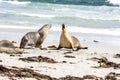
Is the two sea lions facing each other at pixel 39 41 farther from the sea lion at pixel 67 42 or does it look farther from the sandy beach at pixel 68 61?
the sandy beach at pixel 68 61

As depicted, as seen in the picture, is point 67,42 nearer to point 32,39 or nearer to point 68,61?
point 32,39

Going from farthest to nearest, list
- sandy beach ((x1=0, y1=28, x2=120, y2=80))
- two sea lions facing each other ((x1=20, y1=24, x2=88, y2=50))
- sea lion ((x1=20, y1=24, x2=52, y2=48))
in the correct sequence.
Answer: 1. two sea lions facing each other ((x1=20, y1=24, x2=88, y2=50))
2. sea lion ((x1=20, y1=24, x2=52, y2=48))
3. sandy beach ((x1=0, y1=28, x2=120, y2=80))

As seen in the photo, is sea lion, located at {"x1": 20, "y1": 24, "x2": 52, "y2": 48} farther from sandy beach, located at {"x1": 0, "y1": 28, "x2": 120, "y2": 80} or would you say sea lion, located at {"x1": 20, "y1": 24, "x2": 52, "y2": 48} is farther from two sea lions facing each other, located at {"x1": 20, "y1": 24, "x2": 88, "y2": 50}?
sandy beach, located at {"x1": 0, "y1": 28, "x2": 120, "y2": 80}

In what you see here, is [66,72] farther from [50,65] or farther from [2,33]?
[2,33]

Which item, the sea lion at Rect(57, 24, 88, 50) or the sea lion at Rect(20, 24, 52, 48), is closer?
the sea lion at Rect(20, 24, 52, 48)

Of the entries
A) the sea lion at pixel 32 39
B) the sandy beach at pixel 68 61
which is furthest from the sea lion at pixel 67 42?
the sea lion at pixel 32 39

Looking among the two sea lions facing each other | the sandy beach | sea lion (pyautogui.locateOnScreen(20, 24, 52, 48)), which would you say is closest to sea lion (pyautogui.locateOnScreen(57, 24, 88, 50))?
the two sea lions facing each other

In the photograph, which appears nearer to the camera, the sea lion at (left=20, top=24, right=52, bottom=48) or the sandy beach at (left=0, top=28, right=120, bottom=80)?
the sandy beach at (left=0, top=28, right=120, bottom=80)

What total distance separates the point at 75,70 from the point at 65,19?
15351mm

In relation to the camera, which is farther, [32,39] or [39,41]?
[39,41]

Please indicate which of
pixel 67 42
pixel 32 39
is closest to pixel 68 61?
pixel 67 42

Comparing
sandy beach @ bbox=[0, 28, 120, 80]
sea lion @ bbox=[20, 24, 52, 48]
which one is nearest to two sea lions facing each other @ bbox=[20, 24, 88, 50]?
sea lion @ bbox=[20, 24, 52, 48]

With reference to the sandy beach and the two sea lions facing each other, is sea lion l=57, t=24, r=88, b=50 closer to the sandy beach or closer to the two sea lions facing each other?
the two sea lions facing each other

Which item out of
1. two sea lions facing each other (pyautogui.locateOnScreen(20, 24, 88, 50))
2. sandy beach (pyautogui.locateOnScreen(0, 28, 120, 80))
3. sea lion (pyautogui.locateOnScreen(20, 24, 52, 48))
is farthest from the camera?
two sea lions facing each other (pyautogui.locateOnScreen(20, 24, 88, 50))
